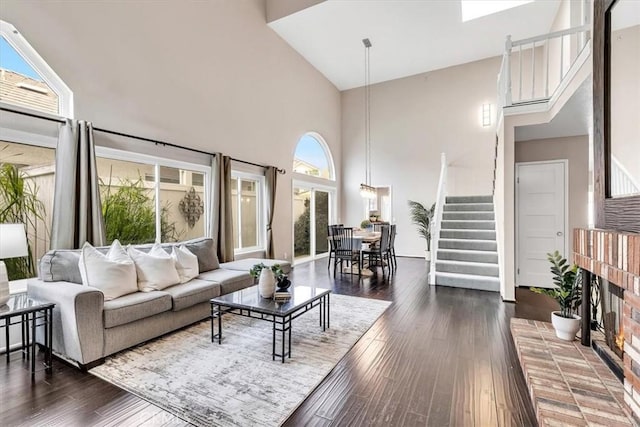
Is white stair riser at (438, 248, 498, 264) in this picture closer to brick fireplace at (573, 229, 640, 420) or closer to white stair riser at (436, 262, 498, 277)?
white stair riser at (436, 262, 498, 277)

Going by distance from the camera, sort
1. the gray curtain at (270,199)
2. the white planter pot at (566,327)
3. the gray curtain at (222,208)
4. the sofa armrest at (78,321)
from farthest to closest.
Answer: the gray curtain at (270,199)
the gray curtain at (222,208)
the white planter pot at (566,327)
the sofa armrest at (78,321)

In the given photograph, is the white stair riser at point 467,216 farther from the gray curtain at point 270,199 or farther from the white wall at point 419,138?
the gray curtain at point 270,199

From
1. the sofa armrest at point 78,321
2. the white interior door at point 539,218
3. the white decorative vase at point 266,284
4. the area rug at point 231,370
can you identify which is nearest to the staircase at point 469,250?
the white interior door at point 539,218

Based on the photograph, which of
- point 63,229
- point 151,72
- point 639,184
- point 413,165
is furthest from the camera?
point 413,165

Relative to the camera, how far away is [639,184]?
5.33ft

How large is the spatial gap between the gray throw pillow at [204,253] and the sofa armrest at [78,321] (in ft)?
4.86

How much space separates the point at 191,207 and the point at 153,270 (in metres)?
1.96

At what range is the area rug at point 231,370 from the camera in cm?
194

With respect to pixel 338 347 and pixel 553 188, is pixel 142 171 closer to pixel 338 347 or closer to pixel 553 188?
pixel 338 347

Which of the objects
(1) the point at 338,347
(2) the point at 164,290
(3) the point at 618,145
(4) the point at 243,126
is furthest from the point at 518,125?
(2) the point at 164,290

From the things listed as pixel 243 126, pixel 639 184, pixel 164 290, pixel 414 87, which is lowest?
pixel 164 290

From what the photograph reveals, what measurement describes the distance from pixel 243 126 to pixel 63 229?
3395mm

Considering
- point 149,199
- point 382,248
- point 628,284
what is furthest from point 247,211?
point 628,284

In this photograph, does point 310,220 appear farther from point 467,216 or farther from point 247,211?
point 467,216
